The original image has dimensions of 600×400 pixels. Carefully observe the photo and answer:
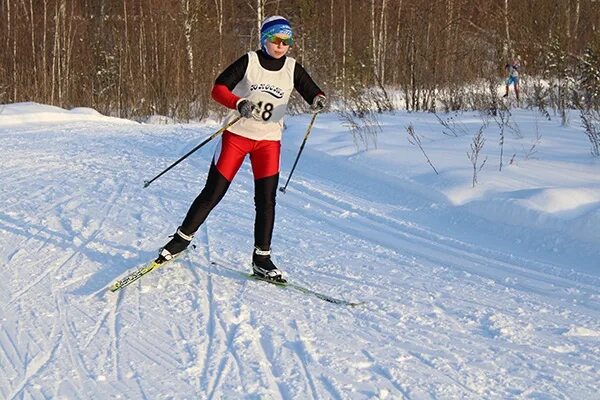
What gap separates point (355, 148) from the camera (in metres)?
9.37

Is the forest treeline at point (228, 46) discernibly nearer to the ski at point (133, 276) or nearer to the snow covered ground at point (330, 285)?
the snow covered ground at point (330, 285)

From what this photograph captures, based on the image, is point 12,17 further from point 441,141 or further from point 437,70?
point 441,141

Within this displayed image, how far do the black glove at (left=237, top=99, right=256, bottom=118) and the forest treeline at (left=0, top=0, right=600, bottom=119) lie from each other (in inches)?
410

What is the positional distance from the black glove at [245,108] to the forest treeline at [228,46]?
10.4 metres

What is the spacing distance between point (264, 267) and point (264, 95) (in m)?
1.10

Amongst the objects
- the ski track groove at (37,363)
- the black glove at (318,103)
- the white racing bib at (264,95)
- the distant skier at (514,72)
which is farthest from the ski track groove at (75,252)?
the distant skier at (514,72)

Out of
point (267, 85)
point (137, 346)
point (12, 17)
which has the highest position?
point (12, 17)

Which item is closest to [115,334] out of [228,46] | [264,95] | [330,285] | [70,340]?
[70,340]

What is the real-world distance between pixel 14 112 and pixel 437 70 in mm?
9802

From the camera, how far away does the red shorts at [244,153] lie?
14.8 feet

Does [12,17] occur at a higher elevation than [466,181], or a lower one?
higher

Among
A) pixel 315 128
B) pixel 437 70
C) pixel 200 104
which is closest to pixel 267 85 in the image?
pixel 315 128

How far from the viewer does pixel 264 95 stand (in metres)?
4.46

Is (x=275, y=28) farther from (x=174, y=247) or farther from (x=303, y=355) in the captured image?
(x=303, y=355)
